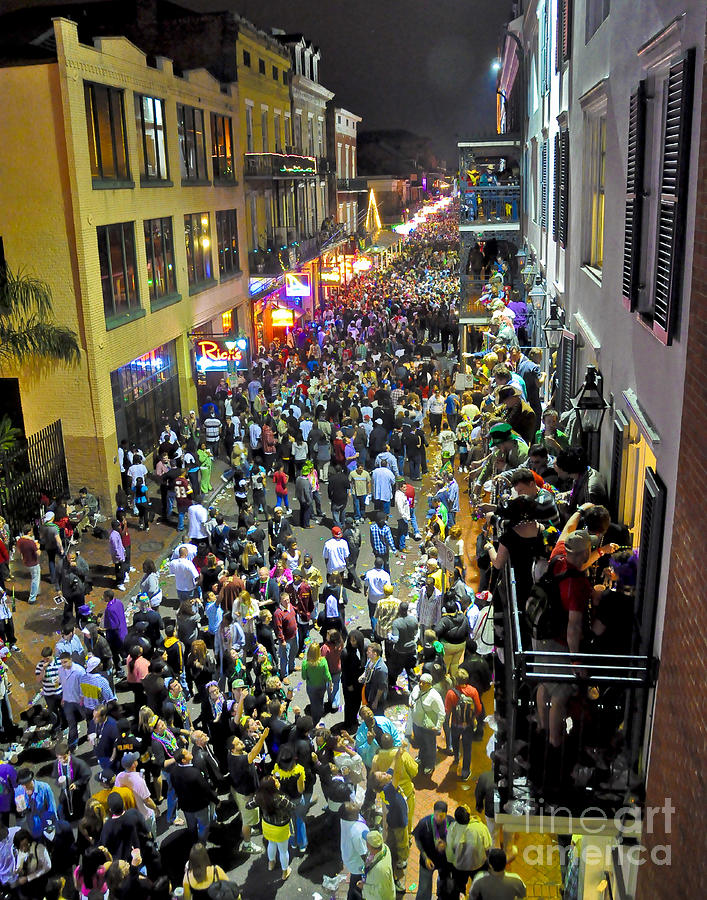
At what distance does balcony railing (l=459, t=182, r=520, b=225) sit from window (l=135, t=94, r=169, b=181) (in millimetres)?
9734

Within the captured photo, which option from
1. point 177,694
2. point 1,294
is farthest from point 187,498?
point 177,694

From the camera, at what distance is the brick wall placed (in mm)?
4078

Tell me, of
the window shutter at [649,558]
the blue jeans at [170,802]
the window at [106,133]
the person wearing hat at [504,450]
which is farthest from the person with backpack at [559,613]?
the window at [106,133]

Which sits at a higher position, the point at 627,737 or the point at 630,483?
the point at 630,483

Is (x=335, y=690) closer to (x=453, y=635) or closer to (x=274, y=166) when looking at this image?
(x=453, y=635)

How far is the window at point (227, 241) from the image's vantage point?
28719 millimetres

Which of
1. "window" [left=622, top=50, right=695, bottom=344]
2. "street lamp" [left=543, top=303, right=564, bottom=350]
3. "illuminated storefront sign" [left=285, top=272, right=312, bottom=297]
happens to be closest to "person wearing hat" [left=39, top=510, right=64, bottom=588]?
"street lamp" [left=543, top=303, right=564, bottom=350]

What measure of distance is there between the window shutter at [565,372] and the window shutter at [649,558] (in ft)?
17.6

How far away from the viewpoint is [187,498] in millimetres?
17047

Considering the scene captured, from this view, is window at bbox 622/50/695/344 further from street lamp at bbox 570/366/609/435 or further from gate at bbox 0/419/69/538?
gate at bbox 0/419/69/538

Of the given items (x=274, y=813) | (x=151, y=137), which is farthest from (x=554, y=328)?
(x=151, y=137)

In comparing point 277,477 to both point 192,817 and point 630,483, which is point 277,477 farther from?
point 630,483

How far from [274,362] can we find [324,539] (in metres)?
12.0

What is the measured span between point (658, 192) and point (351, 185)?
52.9 m
